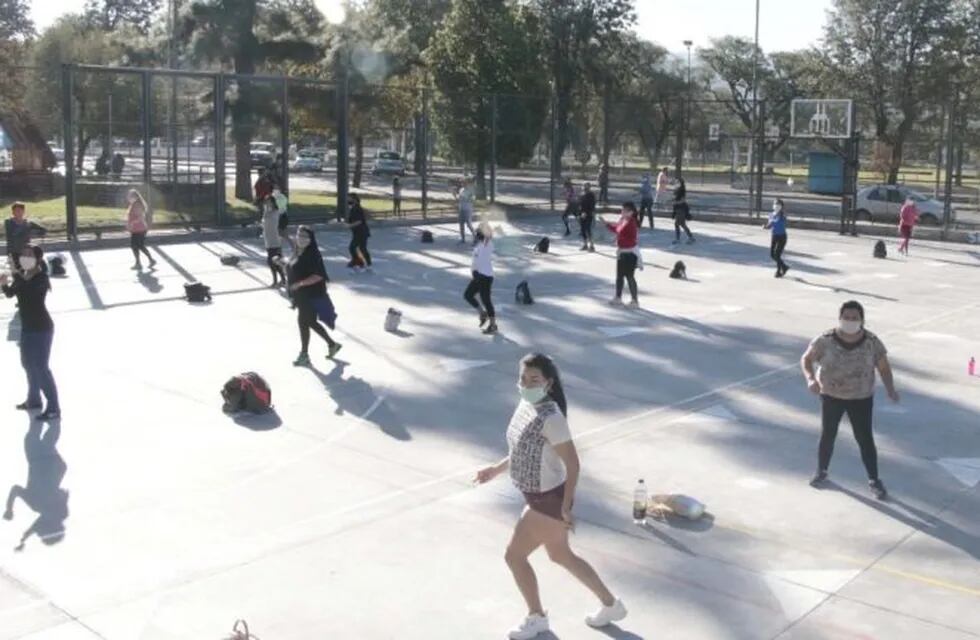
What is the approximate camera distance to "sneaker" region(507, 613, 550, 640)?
21.5ft

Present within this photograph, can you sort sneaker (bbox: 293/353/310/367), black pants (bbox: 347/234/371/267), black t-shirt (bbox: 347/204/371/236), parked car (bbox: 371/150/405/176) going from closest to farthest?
sneaker (bbox: 293/353/310/367) < black t-shirt (bbox: 347/204/371/236) < black pants (bbox: 347/234/371/267) < parked car (bbox: 371/150/405/176)

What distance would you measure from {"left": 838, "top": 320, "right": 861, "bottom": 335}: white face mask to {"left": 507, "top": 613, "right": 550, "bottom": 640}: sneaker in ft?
12.3

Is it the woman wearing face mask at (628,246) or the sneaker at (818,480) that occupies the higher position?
the woman wearing face mask at (628,246)

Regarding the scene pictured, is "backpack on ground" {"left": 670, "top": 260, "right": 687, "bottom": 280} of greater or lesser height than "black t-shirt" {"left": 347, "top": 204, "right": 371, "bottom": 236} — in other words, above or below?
below

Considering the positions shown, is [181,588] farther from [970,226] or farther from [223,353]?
[970,226]

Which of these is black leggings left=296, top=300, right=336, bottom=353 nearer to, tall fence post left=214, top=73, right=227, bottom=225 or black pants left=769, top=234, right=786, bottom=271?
black pants left=769, top=234, right=786, bottom=271

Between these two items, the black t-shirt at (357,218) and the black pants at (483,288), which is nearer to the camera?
the black pants at (483,288)

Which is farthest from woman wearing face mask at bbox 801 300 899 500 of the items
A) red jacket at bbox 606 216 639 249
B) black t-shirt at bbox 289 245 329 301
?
red jacket at bbox 606 216 639 249

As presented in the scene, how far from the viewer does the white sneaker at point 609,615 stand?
21.9 feet

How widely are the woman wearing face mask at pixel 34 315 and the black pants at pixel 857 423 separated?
7.20 meters

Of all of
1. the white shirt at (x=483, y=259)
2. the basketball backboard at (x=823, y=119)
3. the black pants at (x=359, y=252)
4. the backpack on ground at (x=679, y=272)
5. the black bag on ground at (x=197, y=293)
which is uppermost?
the basketball backboard at (x=823, y=119)

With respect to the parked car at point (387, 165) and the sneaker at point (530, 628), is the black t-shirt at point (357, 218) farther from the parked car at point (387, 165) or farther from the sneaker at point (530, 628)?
the parked car at point (387, 165)

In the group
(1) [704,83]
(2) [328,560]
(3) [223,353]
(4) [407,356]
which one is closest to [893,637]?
(2) [328,560]

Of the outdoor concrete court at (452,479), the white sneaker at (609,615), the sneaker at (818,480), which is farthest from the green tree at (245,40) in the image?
the white sneaker at (609,615)
